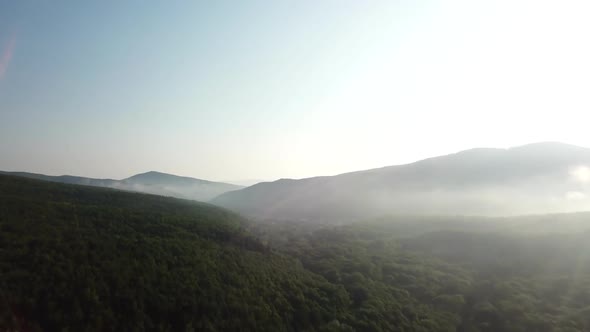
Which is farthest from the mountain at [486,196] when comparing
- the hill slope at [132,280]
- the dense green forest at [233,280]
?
the hill slope at [132,280]

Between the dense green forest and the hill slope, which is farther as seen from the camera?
the dense green forest

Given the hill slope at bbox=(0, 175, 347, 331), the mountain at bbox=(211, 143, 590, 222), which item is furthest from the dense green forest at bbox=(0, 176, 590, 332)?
the mountain at bbox=(211, 143, 590, 222)

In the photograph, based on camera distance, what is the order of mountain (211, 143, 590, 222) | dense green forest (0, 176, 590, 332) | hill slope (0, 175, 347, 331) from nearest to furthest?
hill slope (0, 175, 347, 331) < dense green forest (0, 176, 590, 332) < mountain (211, 143, 590, 222)

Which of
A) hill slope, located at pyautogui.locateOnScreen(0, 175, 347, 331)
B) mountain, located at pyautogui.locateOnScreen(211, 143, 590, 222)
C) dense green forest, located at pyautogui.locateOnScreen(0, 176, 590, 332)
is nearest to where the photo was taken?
hill slope, located at pyautogui.locateOnScreen(0, 175, 347, 331)

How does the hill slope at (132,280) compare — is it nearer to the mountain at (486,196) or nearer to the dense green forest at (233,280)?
the dense green forest at (233,280)

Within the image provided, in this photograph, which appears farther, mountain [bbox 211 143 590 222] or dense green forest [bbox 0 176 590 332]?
mountain [bbox 211 143 590 222]

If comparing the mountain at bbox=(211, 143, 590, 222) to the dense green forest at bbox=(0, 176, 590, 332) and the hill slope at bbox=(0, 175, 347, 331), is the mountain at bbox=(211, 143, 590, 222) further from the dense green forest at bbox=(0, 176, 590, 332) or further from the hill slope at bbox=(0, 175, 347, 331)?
the hill slope at bbox=(0, 175, 347, 331)

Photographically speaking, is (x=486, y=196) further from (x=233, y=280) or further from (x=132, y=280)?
(x=132, y=280)

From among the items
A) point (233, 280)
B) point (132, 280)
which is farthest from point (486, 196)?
point (132, 280)

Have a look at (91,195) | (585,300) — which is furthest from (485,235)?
(91,195)
